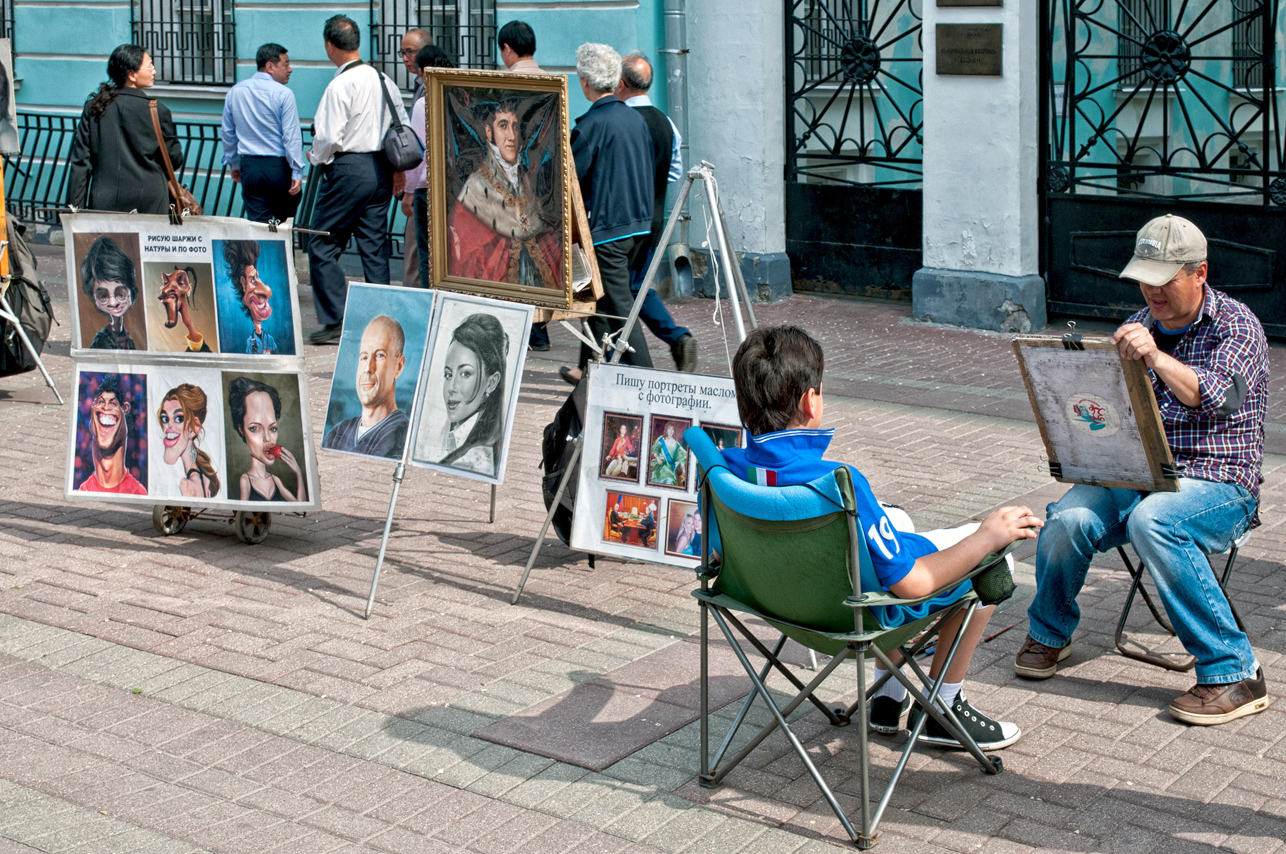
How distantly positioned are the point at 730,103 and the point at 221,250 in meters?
6.52

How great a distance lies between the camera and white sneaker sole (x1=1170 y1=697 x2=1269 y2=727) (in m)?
4.35

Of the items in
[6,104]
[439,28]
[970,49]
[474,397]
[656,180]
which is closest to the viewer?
[474,397]

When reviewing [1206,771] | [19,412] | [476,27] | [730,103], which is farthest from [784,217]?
[1206,771]

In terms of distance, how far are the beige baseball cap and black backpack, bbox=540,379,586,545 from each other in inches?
82.2

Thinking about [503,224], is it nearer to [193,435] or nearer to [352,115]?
[193,435]

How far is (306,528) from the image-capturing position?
6.61 meters

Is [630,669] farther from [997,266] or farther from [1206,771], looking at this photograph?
[997,266]

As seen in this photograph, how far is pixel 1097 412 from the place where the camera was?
447cm

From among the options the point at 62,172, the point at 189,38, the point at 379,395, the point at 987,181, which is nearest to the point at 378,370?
the point at 379,395

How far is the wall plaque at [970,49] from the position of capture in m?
10.2

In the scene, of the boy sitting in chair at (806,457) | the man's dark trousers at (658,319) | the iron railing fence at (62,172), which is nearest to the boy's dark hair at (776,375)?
the boy sitting in chair at (806,457)

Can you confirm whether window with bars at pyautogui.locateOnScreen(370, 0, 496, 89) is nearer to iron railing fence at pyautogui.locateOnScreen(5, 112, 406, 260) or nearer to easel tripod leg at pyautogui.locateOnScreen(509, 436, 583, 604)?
iron railing fence at pyautogui.locateOnScreen(5, 112, 406, 260)

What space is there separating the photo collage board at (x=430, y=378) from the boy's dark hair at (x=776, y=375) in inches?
69.3

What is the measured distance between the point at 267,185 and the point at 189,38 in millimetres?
4735
